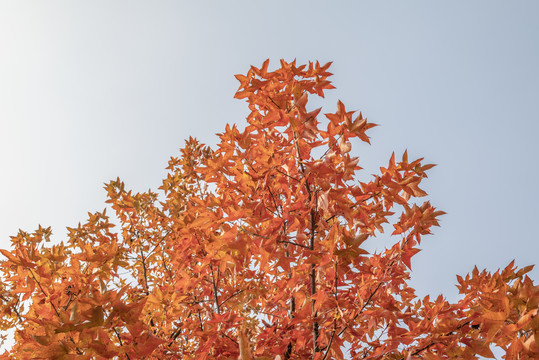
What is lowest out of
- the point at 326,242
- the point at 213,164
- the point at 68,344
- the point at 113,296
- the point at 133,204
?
the point at 68,344

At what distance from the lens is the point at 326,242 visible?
1.97 m

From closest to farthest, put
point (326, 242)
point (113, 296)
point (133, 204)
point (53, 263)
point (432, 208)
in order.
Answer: point (113, 296), point (326, 242), point (432, 208), point (53, 263), point (133, 204)

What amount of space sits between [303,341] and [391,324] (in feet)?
1.84

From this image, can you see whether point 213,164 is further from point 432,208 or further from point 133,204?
point 133,204

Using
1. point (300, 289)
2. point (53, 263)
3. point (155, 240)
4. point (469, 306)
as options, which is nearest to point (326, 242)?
point (300, 289)

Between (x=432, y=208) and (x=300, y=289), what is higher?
(x=432, y=208)

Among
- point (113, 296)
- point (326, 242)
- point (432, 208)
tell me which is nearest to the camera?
point (113, 296)

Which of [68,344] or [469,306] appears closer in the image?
[68,344]

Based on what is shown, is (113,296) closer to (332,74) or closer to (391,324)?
(391,324)

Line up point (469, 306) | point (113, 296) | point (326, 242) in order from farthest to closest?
1. point (469, 306)
2. point (326, 242)
3. point (113, 296)

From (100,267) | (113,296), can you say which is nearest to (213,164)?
(100,267)

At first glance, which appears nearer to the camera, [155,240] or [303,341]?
[303,341]

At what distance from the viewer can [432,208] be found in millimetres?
2117

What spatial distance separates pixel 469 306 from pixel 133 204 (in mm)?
4377
